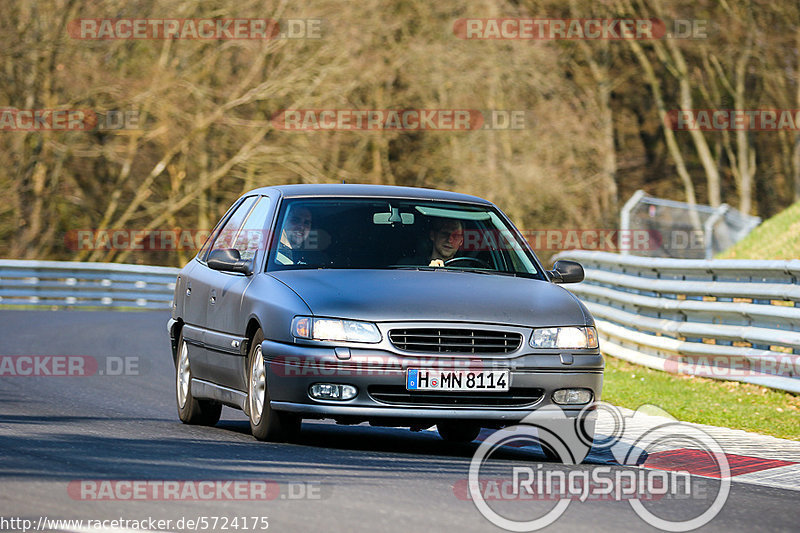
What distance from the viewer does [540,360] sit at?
843 centimetres

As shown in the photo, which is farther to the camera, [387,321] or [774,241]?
[774,241]

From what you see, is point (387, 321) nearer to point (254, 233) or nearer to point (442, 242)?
point (442, 242)

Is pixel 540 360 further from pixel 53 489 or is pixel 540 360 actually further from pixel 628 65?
pixel 628 65

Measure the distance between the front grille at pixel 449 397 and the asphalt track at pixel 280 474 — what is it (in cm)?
32

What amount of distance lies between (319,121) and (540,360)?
26.3 m

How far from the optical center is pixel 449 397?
8281 millimetres

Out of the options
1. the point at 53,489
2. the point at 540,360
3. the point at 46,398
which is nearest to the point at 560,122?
the point at 46,398
